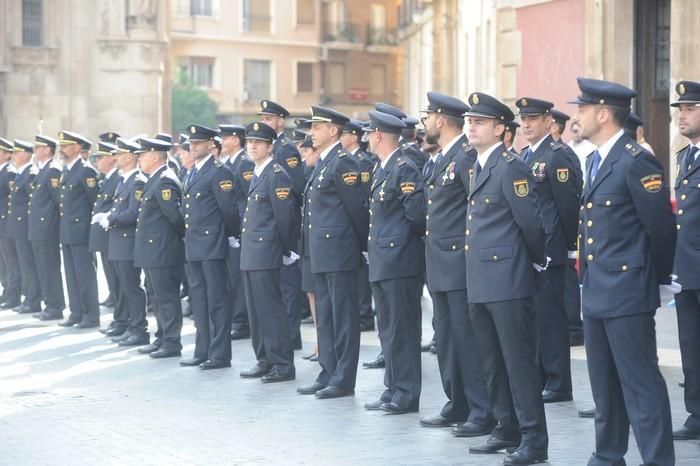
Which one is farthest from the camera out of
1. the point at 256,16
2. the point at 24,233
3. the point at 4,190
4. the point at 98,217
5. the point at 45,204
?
the point at 256,16

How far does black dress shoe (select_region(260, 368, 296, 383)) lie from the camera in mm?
12688

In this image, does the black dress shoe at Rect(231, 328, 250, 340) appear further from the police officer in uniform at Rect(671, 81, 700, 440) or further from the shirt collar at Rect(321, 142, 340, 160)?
the police officer in uniform at Rect(671, 81, 700, 440)

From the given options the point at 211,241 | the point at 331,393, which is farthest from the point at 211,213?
the point at 331,393

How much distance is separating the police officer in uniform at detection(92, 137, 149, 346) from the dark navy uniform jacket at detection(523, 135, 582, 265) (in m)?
4.60

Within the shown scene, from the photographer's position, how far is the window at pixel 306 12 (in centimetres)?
7156

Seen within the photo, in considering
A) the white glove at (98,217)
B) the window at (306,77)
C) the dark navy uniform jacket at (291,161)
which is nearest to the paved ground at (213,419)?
the white glove at (98,217)

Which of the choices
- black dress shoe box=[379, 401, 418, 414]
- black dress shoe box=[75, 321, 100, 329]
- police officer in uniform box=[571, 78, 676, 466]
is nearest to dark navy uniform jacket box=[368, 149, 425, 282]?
black dress shoe box=[379, 401, 418, 414]

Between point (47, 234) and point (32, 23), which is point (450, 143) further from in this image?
point (32, 23)

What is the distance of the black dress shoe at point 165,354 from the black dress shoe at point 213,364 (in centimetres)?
97

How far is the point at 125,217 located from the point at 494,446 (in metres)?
6.66

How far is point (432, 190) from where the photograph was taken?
1014cm

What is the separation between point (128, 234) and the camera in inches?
599

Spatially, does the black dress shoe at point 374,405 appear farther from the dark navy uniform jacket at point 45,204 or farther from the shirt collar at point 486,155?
the dark navy uniform jacket at point 45,204

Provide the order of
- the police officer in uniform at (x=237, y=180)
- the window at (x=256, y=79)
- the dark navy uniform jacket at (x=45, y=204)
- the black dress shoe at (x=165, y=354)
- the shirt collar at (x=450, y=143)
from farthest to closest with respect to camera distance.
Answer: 1. the window at (x=256, y=79)
2. the dark navy uniform jacket at (x=45, y=204)
3. the black dress shoe at (x=165, y=354)
4. the police officer in uniform at (x=237, y=180)
5. the shirt collar at (x=450, y=143)
